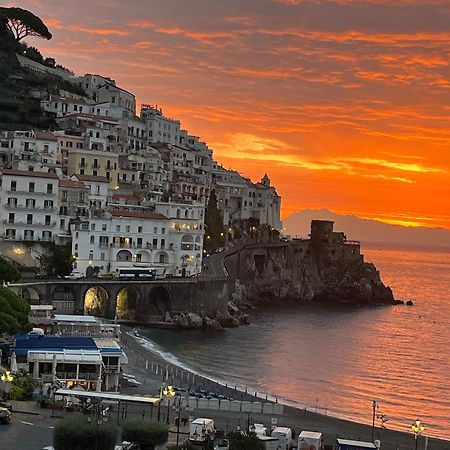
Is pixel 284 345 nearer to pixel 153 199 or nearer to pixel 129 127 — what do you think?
pixel 153 199

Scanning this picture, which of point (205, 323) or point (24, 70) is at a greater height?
point (24, 70)

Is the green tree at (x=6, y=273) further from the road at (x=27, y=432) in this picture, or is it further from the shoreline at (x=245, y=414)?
the road at (x=27, y=432)

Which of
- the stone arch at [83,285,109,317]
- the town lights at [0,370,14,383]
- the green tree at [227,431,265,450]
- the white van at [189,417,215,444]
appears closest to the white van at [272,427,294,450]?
the white van at [189,417,215,444]

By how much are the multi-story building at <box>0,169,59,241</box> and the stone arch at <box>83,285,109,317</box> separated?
26.9ft

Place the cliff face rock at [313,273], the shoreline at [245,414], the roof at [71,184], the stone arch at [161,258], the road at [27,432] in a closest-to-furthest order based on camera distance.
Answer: the road at [27,432] → the shoreline at [245,414] → the roof at [71,184] → the stone arch at [161,258] → the cliff face rock at [313,273]

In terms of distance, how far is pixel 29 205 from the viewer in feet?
299

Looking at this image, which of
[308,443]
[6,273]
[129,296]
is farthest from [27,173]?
[308,443]

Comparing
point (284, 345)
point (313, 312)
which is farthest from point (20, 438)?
point (313, 312)

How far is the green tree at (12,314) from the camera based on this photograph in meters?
50.1

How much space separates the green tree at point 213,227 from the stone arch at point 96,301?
36.2 metres

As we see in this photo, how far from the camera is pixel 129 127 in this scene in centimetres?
13275

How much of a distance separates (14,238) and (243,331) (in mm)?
26790

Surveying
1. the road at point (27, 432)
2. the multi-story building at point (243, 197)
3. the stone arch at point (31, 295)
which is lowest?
the road at point (27, 432)

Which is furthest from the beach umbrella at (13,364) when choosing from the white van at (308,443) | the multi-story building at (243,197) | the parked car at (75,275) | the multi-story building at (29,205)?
the multi-story building at (243,197)
